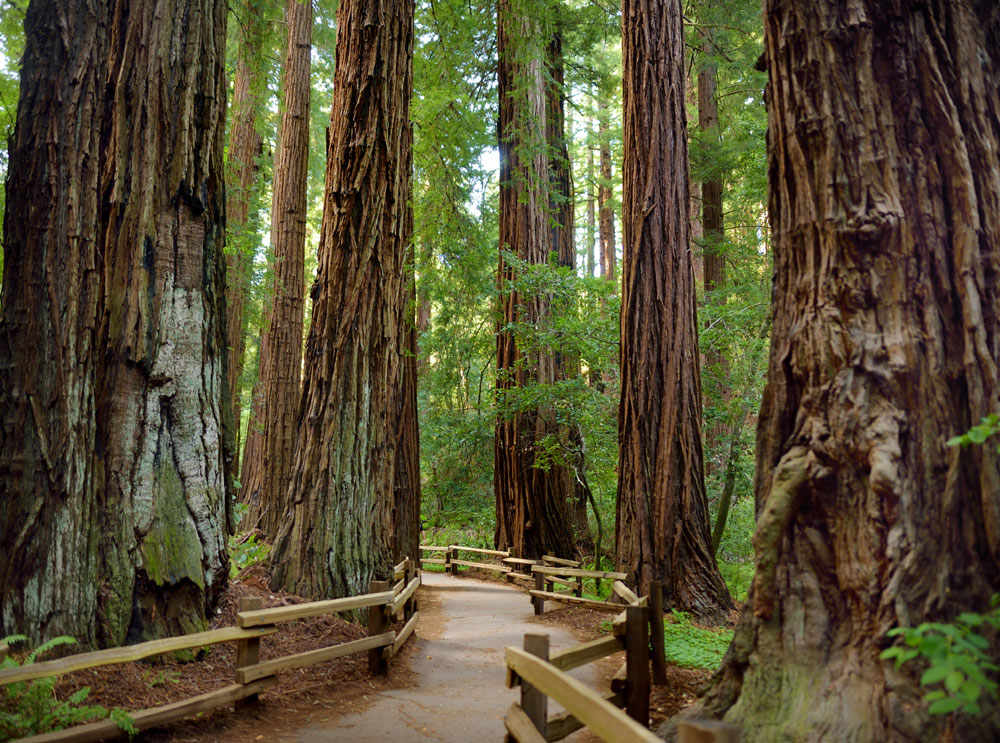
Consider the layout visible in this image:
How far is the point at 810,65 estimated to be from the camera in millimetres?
3666

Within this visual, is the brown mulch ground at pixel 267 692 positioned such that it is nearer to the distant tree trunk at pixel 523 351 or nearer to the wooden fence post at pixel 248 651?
the wooden fence post at pixel 248 651

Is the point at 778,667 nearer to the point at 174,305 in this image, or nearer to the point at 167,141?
the point at 174,305

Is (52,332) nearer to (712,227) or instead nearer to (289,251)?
(289,251)

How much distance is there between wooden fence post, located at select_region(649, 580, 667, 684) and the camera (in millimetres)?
6316

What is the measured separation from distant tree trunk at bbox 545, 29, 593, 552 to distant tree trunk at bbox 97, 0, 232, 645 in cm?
802

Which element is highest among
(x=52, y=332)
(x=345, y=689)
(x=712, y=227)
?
(x=712, y=227)

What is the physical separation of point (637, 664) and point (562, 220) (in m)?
14.2

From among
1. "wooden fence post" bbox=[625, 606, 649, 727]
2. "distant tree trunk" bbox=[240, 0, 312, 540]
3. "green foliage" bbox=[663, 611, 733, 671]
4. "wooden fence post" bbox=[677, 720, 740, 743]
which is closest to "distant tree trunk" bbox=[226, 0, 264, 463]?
"distant tree trunk" bbox=[240, 0, 312, 540]

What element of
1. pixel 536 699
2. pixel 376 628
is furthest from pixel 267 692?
pixel 536 699

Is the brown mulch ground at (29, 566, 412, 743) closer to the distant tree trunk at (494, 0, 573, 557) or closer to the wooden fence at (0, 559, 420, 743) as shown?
the wooden fence at (0, 559, 420, 743)

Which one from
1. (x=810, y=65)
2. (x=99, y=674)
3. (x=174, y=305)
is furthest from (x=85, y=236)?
(x=810, y=65)

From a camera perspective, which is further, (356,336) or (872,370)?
(356,336)

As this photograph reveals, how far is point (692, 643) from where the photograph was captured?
304 inches

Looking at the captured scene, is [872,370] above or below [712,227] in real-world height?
below
